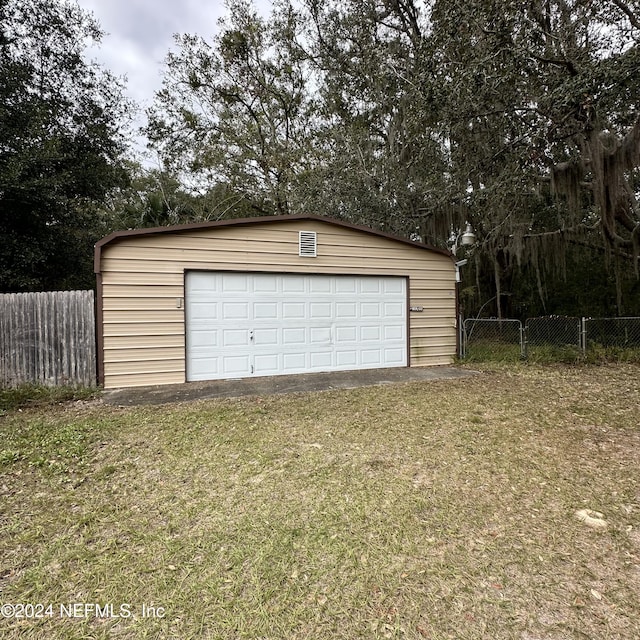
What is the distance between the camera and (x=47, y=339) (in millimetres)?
5621

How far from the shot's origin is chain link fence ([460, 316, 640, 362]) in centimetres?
790

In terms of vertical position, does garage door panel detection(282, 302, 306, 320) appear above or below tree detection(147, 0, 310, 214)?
below

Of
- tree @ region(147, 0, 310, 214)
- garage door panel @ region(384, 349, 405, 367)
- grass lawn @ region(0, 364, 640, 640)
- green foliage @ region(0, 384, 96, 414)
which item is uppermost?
tree @ region(147, 0, 310, 214)

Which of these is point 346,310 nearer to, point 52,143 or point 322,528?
point 322,528

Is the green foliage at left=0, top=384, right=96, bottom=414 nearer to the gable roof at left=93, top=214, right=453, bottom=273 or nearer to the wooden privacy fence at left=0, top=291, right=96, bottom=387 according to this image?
the wooden privacy fence at left=0, top=291, right=96, bottom=387

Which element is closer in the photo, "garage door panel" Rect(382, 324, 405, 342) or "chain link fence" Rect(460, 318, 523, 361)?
"garage door panel" Rect(382, 324, 405, 342)

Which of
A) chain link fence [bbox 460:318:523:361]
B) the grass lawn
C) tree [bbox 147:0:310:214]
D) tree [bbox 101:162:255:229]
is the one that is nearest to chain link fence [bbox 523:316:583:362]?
chain link fence [bbox 460:318:523:361]

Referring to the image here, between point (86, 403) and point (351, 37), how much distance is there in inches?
467

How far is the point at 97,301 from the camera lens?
580 centimetres

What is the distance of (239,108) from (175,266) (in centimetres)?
1028

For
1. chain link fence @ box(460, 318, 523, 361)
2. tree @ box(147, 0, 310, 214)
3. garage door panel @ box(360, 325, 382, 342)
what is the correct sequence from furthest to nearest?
tree @ box(147, 0, 310, 214), chain link fence @ box(460, 318, 523, 361), garage door panel @ box(360, 325, 382, 342)

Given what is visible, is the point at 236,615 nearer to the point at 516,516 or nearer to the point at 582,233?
the point at 516,516

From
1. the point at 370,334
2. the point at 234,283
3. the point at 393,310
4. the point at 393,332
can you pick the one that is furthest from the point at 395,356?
the point at 234,283

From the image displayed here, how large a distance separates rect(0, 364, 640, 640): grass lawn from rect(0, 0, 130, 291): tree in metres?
6.31
